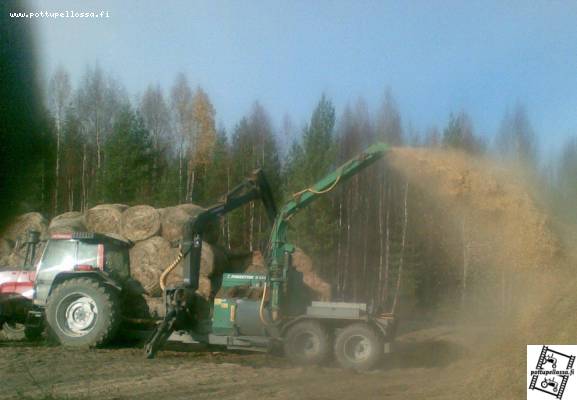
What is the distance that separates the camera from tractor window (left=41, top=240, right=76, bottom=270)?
1490 cm

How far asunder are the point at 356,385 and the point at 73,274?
6560 millimetres

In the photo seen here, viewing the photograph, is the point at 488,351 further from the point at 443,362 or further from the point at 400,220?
the point at 400,220

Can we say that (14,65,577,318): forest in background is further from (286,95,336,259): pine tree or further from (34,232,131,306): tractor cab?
(34,232,131,306): tractor cab

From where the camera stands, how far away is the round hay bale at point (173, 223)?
1974cm

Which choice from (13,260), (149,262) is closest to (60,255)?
(13,260)

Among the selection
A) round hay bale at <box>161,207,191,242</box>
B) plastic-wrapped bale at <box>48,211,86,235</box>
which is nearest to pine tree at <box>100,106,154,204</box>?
plastic-wrapped bale at <box>48,211,86,235</box>

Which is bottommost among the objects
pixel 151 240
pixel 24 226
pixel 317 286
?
pixel 317 286

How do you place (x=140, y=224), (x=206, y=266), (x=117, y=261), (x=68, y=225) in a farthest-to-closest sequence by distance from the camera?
(x=140, y=224) < (x=68, y=225) < (x=206, y=266) < (x=117, y=261)

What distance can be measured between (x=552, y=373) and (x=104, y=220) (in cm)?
1433

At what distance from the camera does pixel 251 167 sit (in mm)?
31156

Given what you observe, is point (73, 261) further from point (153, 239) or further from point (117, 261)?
point (153, 239)

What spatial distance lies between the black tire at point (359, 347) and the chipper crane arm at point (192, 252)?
3067mm

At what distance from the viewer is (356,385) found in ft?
37.1

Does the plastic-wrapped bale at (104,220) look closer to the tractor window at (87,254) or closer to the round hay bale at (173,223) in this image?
the round hay bale at (173,223)
